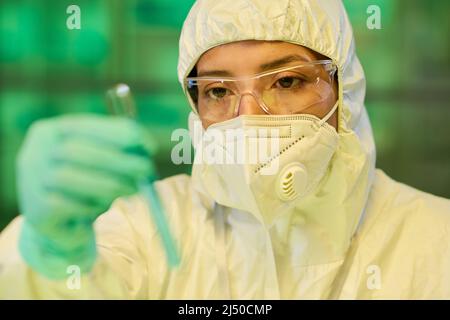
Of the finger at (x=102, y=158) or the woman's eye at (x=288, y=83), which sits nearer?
the finger at (x=102, y=158)

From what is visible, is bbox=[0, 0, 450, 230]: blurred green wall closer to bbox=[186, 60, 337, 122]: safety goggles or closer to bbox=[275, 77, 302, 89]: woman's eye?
bbox=[186, 60, 337, 122]: safety goggles

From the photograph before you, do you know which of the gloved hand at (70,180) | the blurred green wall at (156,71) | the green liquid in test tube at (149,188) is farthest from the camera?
the blurred green wall at (156,71)

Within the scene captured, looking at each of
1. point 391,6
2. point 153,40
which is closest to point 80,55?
point 153,40

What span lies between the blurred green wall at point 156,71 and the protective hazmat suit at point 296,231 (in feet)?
1.15

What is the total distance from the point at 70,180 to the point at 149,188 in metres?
0.25

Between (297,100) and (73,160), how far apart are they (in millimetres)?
499

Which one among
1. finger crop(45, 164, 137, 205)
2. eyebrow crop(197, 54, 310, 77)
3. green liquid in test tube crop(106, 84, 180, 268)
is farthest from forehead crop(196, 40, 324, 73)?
finger crop(45, 164, 137, 205)

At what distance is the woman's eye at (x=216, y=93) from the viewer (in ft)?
4.11

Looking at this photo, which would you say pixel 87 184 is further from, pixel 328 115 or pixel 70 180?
pixel 328 115

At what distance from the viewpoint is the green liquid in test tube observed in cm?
109

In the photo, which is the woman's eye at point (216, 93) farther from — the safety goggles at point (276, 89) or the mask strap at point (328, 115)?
the mask strap at point (328, 115)

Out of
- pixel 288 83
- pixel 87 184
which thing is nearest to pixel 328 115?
pixel 288 83

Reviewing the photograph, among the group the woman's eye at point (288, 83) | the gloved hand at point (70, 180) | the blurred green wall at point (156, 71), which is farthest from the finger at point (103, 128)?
the blurred green wall at point (156, 71)

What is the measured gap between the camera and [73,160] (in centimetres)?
101
